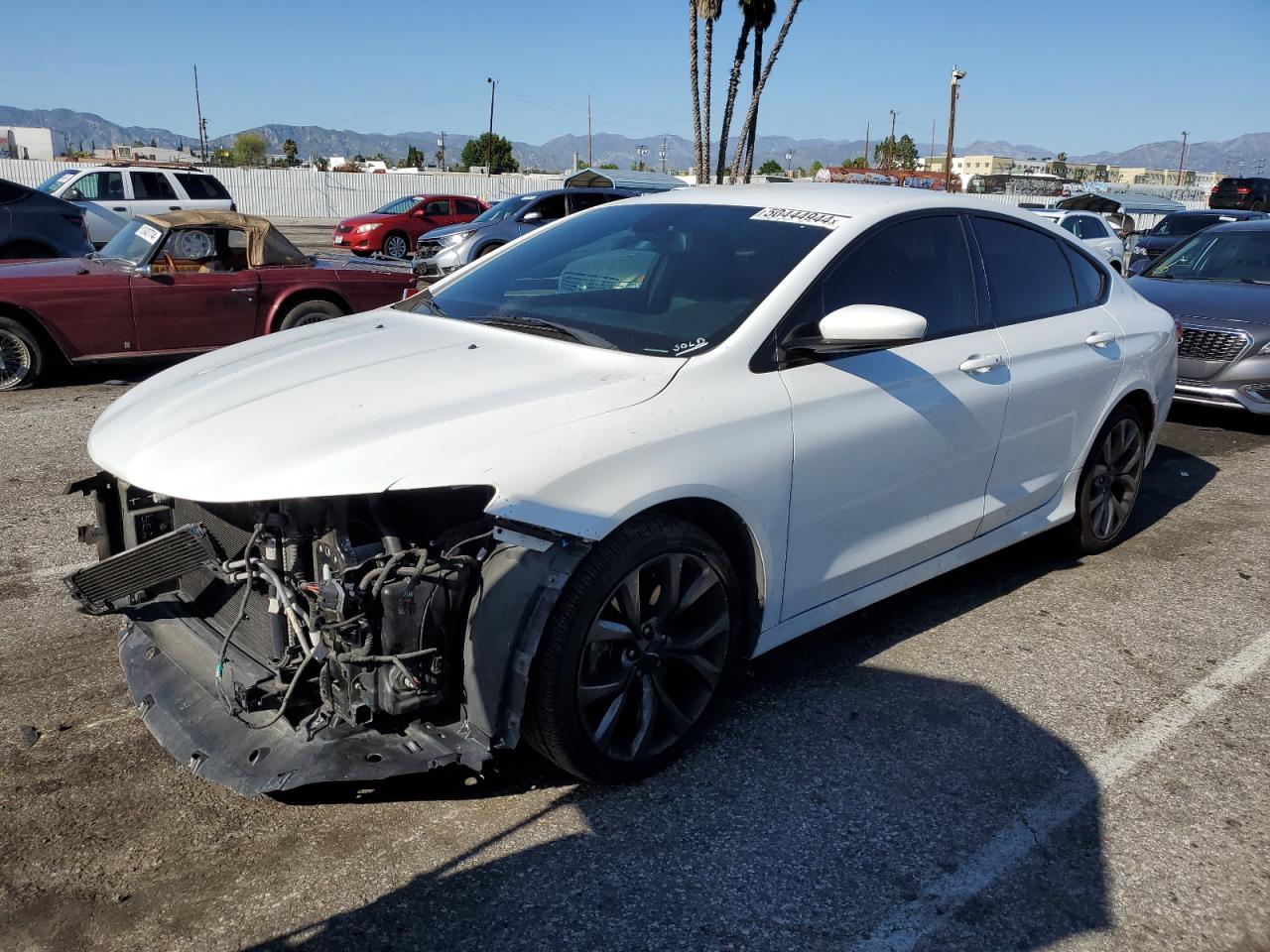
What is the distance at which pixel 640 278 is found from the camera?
12.3 feet

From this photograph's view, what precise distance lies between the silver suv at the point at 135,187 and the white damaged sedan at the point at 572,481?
52.0 ft

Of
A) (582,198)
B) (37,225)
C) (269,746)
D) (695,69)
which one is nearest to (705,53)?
(695,69)

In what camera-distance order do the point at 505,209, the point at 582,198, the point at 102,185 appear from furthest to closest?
the point at 582,198 → the point at 505,209 → the point at 102,185

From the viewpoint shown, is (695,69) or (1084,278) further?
(695,69)

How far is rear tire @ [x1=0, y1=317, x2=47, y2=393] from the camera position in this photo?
809 centimetres

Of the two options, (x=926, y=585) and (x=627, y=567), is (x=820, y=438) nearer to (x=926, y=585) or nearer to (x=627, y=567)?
(x=627, y=567)

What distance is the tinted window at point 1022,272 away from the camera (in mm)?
4238

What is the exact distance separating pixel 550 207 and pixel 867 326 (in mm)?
16177

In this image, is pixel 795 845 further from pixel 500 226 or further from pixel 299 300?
pixel 500 226

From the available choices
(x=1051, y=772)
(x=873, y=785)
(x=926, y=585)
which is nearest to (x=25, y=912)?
(x=873, y=785)

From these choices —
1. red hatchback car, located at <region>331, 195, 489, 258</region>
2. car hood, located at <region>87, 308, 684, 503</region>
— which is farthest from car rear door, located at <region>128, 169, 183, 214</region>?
car hood, located at <region>87, 308, 684, 503</region>

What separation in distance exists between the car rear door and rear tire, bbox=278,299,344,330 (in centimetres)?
1121

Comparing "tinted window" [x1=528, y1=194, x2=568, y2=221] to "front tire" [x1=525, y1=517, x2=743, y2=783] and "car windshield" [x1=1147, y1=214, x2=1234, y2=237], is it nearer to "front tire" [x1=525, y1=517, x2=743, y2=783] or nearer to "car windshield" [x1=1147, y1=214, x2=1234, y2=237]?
"car windshield" [x1=1147, y1=214, x2=1234, y2=237]

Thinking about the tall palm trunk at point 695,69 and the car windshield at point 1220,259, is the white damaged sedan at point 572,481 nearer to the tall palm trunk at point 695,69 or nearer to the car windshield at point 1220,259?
the car windshield at point 1220,259
